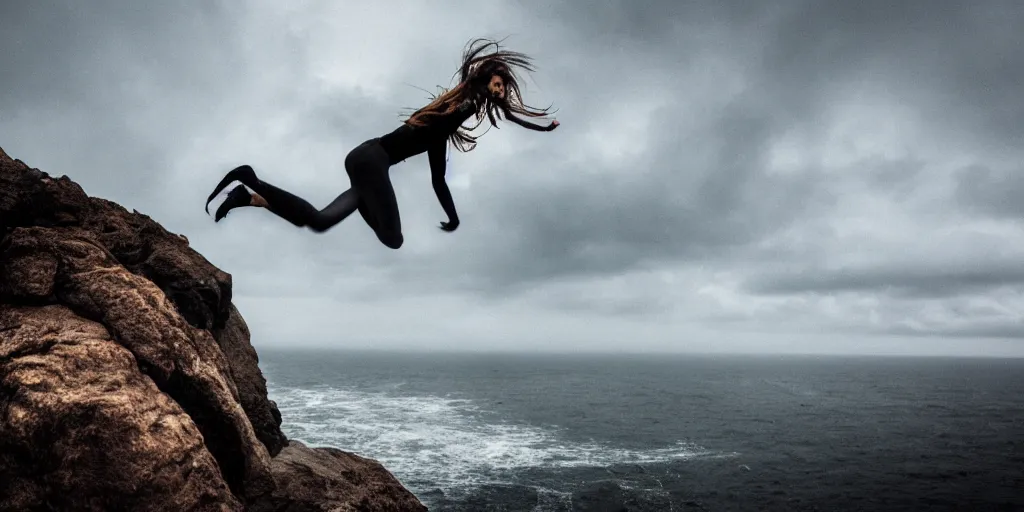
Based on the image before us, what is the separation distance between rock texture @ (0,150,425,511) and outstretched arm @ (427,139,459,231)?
13.1 ft

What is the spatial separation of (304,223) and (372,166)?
0.69 metres

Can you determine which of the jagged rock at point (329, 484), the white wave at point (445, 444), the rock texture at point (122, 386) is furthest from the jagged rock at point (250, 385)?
the white wave at point (445, 444)

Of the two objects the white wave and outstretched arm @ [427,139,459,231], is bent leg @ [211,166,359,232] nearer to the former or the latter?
outstretched arm @ [427,139,459,231]

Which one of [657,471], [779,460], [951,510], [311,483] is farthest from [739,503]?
[311,483]

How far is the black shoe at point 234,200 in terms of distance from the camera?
12.1 feet

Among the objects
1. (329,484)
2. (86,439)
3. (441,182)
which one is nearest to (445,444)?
(329,484)

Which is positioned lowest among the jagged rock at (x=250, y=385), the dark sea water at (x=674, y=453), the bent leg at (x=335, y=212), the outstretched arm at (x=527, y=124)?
the dark sea water at (x=674, y=453)

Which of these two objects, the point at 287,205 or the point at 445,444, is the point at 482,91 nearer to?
the point at 287,205

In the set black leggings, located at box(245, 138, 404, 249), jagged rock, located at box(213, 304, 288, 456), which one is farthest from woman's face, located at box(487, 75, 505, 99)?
jagged rock, located at box(213, 304, 288, 456)

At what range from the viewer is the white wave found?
27.7m

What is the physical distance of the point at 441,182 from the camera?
4.69 meters

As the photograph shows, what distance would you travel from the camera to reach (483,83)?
13.1ft

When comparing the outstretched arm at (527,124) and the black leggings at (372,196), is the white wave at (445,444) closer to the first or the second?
the black leggings at (372,196)

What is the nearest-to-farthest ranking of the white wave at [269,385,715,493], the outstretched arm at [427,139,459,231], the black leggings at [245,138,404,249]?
the black leggings at [245,138,404,249] → the outstretched arm at [427,139,459,231] → the white wave at [269,385,715,493]
